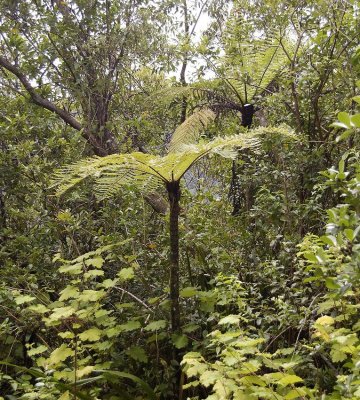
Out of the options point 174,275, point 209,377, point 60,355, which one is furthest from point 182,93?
point 209,377

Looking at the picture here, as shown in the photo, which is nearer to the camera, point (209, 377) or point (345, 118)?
point (345, 118)

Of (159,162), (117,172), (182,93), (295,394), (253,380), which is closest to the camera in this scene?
(295,394)

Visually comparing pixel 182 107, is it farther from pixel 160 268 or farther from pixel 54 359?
pixel 54 359

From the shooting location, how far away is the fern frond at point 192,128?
4086 millimetres

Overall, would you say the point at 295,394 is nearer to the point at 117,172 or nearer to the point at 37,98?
the point at 117,172

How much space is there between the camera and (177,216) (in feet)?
7.89

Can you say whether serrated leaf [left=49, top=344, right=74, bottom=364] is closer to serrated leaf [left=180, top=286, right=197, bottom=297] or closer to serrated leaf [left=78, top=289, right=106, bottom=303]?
serrated leaf [left=78, top=289, right=106, bottom=303]

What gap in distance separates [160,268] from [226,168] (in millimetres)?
1888

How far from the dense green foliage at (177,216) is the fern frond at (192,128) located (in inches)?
0.9

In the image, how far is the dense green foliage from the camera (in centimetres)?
180

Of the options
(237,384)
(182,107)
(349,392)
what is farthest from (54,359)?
(182,107)

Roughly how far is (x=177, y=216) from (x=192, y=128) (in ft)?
6.51

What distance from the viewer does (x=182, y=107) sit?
5.19 m

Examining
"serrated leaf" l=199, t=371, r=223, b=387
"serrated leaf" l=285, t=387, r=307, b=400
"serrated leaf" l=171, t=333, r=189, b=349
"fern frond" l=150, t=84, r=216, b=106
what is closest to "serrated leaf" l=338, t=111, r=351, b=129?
"serrated leaf" l=285, t=387, r=307, b=400
